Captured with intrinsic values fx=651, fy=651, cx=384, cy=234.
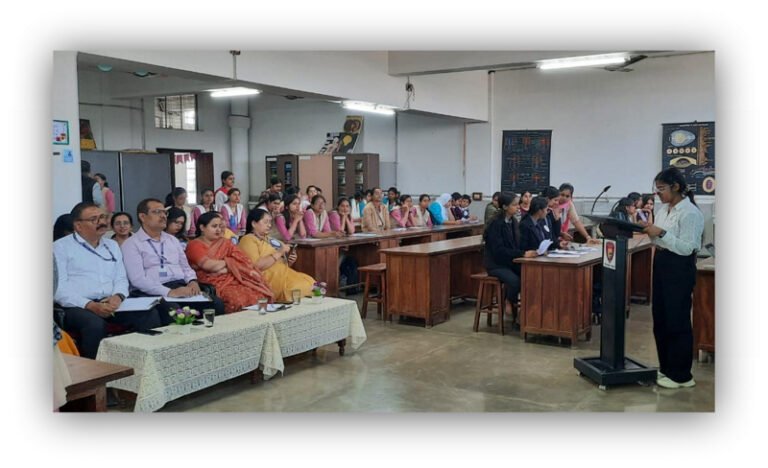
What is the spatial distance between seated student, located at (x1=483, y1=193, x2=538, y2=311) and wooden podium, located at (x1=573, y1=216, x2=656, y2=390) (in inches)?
54.3

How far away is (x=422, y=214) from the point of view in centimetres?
954

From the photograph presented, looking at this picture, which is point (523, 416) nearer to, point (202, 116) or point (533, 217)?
point (533, 217)

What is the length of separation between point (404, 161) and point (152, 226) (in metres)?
7.59

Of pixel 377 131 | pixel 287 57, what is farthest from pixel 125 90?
pixel 287 57

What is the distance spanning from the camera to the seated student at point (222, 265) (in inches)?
191

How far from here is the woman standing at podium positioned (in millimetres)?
3809

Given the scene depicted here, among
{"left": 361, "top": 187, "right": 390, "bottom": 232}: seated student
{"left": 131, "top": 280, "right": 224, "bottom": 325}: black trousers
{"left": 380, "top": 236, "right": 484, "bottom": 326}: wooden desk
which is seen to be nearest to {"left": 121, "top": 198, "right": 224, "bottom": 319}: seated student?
{"left": 131, "top": 280, "right": 224, "bottom": 325}: black trousers

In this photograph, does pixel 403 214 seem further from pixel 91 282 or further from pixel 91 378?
pixel 91 378

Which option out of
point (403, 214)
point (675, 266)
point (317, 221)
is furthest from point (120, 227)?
point (403, 214)

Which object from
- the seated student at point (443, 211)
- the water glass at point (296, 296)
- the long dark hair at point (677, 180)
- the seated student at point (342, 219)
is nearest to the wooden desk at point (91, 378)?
the water glass at point (296, 296)

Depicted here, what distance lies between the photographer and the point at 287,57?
20.1 ft

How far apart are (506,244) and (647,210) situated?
2.42m

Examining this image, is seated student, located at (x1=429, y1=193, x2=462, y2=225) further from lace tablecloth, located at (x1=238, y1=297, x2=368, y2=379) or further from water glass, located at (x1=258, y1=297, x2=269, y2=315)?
water glass, located at (x1=258, y1=297, x2=269, y2=315)

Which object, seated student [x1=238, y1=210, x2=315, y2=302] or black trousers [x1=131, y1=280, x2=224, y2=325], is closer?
black trousers [x1=131, y1=280, x2=224, y2=325]
